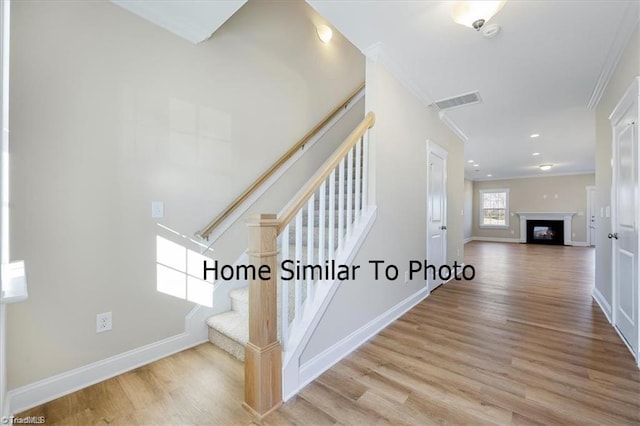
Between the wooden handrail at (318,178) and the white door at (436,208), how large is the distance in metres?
1.58

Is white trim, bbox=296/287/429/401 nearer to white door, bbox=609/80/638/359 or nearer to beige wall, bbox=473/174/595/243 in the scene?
white door, bbox=609/80/638/359

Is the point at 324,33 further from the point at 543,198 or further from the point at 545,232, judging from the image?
the point at 545,232

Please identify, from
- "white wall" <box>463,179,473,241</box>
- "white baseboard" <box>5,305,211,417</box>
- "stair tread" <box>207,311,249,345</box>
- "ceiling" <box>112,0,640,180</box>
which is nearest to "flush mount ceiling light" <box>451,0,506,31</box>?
"ceiling" <box>112,0,640,180</box>

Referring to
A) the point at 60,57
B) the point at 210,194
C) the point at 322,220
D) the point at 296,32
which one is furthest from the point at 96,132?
the point at 296,32

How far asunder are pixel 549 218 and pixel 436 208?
873 centimetres

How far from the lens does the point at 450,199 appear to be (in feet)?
14.5

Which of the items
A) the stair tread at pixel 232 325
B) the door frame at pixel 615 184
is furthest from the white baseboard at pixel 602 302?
the stair tread at pixel 232 325

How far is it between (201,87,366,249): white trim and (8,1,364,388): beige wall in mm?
84

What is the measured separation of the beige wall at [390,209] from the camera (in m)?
2.14

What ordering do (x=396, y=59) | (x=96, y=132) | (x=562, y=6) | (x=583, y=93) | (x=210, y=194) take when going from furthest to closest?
(x=583, y=93)
(x=396, y=59)
(x=210, y=194)
(x=562, y=6)
(x=96, y=132)

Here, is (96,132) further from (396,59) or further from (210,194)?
(396,59)

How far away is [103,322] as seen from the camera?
1.85 meters

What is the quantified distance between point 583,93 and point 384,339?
142 inches

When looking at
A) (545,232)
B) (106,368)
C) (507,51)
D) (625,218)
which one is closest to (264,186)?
(106,368)
